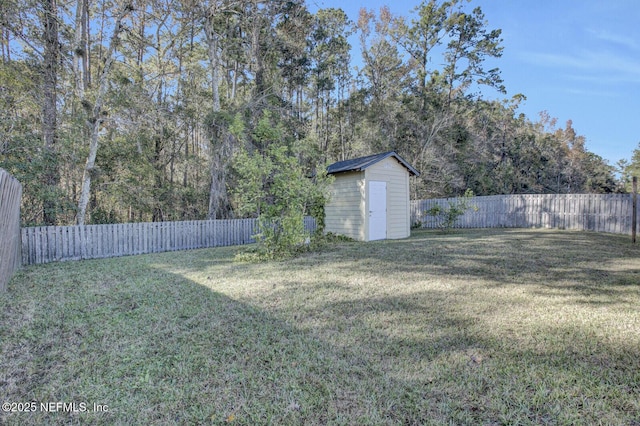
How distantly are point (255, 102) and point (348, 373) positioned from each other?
1151 cm

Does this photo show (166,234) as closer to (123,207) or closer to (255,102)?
(123,207)

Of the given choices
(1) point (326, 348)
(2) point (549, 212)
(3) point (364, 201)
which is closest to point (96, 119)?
(3) point (364, 201)

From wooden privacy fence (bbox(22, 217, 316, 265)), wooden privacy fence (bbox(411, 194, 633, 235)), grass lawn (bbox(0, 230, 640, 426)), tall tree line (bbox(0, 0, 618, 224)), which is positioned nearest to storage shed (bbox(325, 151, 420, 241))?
tall tree line (bbox(0, 0, 618, 224))

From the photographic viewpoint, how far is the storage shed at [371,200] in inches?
379

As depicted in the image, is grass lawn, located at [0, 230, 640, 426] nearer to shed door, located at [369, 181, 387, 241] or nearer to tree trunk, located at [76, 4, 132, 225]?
tree trunk, located at [76, 4, 132, 225]

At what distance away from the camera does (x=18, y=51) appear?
303 inches

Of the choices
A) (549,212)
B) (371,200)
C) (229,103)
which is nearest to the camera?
(371,200)

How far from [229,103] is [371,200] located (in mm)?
7212

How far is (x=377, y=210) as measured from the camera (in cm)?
990

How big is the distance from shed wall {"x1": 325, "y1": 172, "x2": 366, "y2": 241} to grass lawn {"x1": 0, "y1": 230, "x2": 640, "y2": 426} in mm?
4785

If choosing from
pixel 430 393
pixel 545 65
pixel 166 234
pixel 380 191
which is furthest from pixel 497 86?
pixel 430 393

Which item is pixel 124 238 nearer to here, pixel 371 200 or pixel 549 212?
pixel 371 200

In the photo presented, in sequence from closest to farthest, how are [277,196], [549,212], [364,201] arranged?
[277,196] → [364,201] → [549,212]

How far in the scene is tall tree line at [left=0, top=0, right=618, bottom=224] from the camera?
25.7ft
